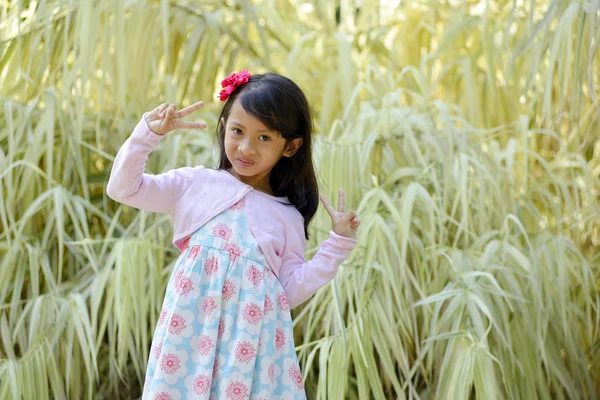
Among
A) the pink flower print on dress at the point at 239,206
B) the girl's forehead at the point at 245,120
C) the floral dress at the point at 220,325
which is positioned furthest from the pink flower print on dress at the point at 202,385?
the girl's forehead at the point at 245,120

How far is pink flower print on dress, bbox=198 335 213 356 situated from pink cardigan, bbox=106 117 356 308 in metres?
0.13

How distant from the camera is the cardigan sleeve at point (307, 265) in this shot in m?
1.07

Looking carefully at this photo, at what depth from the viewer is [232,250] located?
1.04 metres

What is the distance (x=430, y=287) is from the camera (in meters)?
1.58

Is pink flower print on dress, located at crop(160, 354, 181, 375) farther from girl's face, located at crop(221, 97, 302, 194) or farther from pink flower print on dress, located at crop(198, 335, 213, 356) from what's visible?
girl's face, located at crop(221, 97, 302, 194)

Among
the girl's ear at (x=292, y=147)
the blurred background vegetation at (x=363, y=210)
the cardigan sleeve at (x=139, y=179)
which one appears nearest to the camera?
the cardigan sleeve at (x=139, y=179)

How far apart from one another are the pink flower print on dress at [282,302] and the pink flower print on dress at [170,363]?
0.15 metres

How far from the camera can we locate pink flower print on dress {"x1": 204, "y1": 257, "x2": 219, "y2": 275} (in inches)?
40.7

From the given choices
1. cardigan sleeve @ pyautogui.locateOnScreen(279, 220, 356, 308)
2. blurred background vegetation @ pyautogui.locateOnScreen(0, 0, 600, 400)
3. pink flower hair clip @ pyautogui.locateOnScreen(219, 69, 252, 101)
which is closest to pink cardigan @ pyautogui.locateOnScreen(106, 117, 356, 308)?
cardigan sleeve @ pyautogui.locateOnScreen(279, 220, 356, 308)

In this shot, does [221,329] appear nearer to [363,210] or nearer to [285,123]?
[285,123]

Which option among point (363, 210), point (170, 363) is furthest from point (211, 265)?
point (363, 210)

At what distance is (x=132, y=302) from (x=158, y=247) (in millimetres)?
117

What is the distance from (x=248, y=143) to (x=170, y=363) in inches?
11.3

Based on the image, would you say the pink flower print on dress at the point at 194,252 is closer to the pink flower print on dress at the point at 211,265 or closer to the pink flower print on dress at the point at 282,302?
the pink flower print on dress at the point at 211,265
